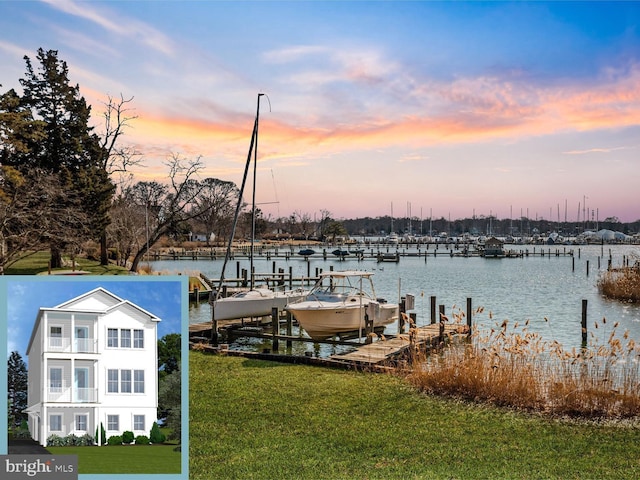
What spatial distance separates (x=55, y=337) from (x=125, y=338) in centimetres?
50

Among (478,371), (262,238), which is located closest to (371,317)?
(478,371)

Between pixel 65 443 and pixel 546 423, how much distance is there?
6831 mm

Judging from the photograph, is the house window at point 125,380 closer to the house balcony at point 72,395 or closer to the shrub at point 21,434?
the house balcony at point 72,395

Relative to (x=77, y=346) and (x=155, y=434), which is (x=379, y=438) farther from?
(x=77, y=346)

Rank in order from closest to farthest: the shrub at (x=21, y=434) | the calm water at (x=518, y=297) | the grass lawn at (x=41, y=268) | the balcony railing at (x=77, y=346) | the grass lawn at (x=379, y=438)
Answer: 1. the balcony railing at (x=77, y=346)
2. the shrub at (x=21, y=434)
3. the grass lawn at (x=379, y=438)
4. the calm water at (x=518, y=297)
5. the grass lawn at (x=41, y=268)

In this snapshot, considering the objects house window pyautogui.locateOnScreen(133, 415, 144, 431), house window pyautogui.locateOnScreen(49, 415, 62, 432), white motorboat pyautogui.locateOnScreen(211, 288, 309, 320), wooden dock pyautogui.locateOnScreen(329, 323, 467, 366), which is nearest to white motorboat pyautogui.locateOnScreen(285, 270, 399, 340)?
white motorboat pyautogui.locateOnScreen(211, 288, 309, 320)

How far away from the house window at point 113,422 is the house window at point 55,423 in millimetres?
358

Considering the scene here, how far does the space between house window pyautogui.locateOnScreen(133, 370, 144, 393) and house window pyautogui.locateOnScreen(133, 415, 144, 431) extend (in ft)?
0.66

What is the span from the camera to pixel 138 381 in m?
4.85

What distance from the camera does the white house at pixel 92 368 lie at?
471cm

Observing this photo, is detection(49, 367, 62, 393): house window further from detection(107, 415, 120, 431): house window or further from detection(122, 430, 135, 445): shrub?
detection(122, 430, 135, 445): shrub

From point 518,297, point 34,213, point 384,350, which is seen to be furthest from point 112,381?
point 518,297

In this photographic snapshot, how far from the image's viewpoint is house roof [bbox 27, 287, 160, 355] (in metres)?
4.83

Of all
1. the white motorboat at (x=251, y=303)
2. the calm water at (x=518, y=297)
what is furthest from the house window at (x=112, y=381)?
the white motorboat at (x=251, y=303)
